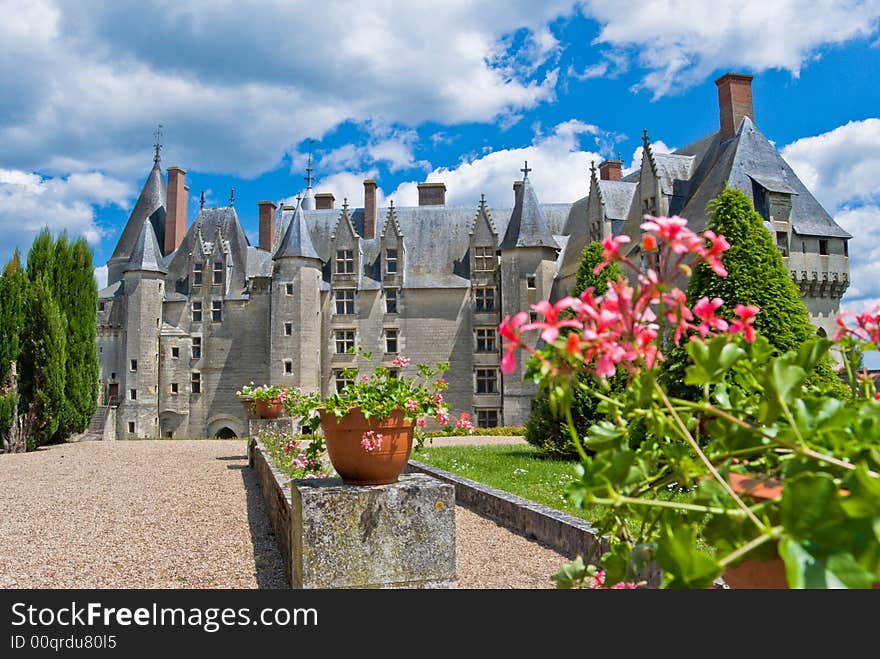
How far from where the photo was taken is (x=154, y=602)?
1543 mm

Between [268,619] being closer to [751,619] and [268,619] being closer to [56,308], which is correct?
[751,619]

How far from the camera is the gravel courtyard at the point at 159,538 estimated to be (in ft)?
15.7

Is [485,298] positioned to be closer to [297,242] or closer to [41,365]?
[297,242]

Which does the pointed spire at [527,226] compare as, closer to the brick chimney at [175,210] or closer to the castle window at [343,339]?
the castle window at [343,339]

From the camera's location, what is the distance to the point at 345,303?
28375mm

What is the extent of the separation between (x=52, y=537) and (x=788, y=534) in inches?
267

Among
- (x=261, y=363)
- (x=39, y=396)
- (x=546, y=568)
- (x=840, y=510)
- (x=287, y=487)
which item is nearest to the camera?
(x=840, y=510)

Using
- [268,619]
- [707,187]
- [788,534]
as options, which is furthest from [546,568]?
[707,187]

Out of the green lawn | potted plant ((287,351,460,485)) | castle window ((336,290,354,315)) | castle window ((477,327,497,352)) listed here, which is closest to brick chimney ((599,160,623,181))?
castle window ((477,327,497,352))

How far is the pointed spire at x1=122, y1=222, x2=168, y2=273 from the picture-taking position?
2812 centimetres

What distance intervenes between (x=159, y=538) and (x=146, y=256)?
24992 millimetres

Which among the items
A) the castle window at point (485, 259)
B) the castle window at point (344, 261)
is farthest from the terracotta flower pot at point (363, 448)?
the castle window at point (344, 261)

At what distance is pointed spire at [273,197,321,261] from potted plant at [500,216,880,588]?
26.7 meters

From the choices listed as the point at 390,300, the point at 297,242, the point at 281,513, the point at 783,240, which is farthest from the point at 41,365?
the point at 783,240
